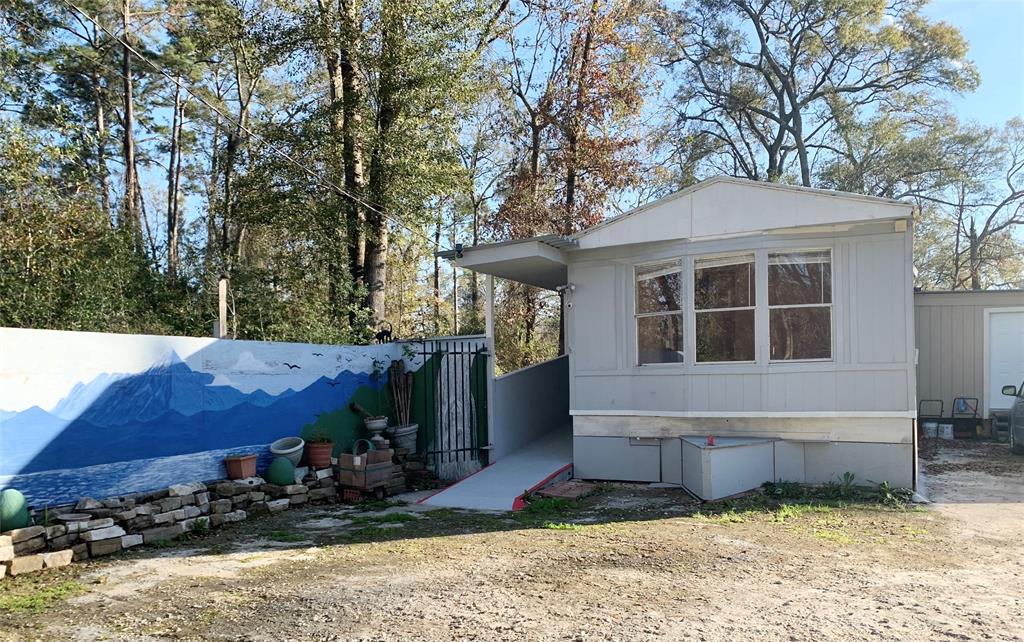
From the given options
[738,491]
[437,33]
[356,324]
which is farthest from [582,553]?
[437,33]

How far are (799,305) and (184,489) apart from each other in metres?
6.89

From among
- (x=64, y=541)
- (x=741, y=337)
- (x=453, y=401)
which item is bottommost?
(x=64, y=541)

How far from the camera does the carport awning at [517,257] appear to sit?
8.62 metres

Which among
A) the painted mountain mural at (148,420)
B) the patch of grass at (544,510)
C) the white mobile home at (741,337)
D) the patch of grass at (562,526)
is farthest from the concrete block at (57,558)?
the white mobile home at (741,337)

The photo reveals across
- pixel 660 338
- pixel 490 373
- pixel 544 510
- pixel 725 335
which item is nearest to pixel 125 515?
pixel 544 510

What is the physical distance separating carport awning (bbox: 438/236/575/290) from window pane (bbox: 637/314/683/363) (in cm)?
142

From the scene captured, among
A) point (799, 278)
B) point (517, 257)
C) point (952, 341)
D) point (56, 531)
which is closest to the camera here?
point (56, 531)

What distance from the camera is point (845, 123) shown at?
21609mm

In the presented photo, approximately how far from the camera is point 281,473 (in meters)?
7.52

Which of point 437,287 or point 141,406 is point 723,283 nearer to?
point 141,406

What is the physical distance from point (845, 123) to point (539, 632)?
22.3 metres

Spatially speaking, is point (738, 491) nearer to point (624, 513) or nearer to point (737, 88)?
point (624, 513)

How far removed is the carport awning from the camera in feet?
28.3

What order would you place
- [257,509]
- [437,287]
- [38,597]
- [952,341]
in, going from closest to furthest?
[38,597]
[257,509]
[952,341]
[437,287]
